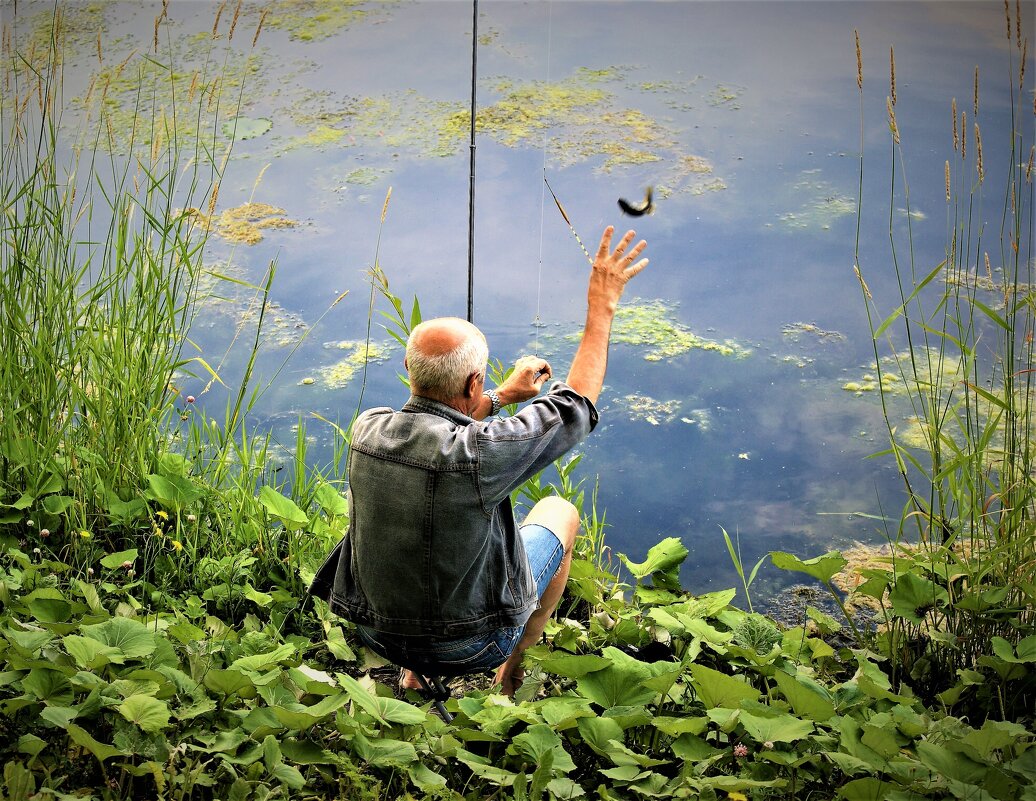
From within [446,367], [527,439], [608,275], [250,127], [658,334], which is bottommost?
[658,334]

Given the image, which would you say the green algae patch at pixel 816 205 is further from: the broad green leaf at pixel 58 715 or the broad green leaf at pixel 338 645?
the broad green leaf at pixel 58 715

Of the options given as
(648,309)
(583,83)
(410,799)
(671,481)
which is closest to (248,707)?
(410,799)

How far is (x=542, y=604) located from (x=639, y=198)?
3.42m

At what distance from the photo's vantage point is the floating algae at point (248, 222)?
220 inches

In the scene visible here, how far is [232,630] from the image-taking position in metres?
2.28

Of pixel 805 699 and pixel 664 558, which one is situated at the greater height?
pixel 805 699

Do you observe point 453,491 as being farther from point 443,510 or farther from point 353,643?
point 353,643

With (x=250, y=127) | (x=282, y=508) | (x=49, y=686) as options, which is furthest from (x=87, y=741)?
(x=250, y=127)

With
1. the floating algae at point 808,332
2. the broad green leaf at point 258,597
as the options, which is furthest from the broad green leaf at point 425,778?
the floating algae at point 808,332

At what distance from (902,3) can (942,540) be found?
503 cm

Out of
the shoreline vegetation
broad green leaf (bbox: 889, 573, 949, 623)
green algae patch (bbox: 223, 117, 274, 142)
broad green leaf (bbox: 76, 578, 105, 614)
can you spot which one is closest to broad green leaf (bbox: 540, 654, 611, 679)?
the shoreline vegetation

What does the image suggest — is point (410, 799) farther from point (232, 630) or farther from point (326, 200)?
point (326, 200)

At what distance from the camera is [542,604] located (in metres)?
2.27

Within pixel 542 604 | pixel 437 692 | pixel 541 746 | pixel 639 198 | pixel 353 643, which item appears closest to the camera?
pixel 541 746
